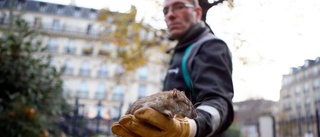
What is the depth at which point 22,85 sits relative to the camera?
371 cm

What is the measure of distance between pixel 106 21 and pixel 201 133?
5652mm

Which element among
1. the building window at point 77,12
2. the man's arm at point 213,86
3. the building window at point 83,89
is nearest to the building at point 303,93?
the man's arm at point 213,86

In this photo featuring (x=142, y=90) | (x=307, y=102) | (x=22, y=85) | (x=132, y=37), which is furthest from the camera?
(x=142, y=90)

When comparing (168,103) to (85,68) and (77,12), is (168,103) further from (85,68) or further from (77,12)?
(77,12)

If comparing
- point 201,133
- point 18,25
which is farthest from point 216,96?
point 18,25

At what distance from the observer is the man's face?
174 centimetres

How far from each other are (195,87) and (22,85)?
2934 millimetres

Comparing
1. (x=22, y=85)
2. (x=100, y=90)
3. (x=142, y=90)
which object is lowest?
(x=100, y=90)

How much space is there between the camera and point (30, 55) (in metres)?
3.94

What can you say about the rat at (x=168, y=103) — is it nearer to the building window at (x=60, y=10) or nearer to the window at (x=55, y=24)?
the window at (x=55, y=24)

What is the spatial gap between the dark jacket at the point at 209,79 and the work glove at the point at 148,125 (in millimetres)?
201

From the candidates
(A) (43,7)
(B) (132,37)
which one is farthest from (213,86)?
(A) (43,7)

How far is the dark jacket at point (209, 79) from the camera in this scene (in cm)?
131

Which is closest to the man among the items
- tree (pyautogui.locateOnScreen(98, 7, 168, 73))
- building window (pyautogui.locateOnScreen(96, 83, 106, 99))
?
tree (pyautogui.locateOnScreen(98, 7, 168, 73))
